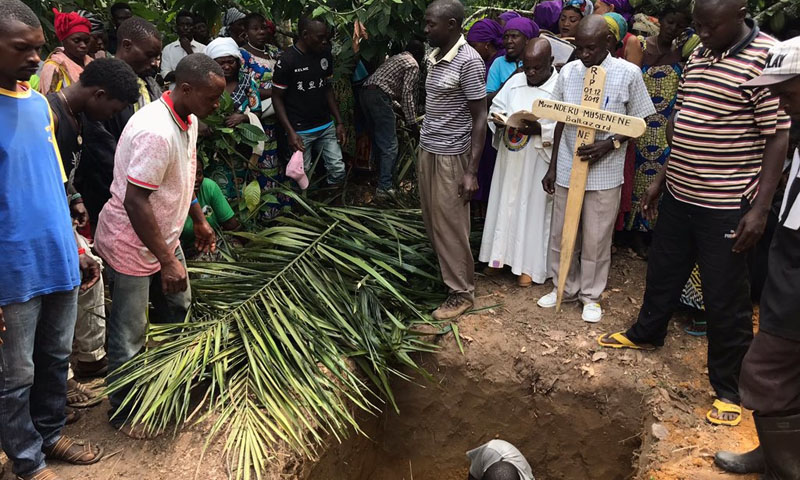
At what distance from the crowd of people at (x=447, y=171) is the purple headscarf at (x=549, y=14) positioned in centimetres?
2

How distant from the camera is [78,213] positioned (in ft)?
11.3

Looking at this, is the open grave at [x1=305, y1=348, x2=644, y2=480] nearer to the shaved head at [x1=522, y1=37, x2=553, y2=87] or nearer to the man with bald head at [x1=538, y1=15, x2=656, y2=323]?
the man with bald head at [x1=538, y1=15, x2=656, y2=323]

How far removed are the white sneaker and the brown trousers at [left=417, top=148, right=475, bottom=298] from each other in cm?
76

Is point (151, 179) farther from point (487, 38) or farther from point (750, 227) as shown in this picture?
point (487, 38)

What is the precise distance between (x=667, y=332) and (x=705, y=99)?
1592 mm

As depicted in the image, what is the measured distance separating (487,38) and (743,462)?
3415 millimetres

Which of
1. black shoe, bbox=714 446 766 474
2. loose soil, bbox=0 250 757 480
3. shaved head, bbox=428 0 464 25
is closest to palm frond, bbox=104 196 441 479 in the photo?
loose soil, bbox=0 250 757 480

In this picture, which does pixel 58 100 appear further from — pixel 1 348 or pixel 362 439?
pixel 362 439

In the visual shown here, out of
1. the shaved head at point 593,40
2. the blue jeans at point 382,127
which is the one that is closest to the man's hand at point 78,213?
the blue jeans at point 382,127

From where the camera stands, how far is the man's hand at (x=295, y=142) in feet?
16.9

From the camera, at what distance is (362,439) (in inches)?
173

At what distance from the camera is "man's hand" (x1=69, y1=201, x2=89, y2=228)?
3.45 metres

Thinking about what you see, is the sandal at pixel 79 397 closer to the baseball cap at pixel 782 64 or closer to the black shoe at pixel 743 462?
the black shoe at pixel 743 462

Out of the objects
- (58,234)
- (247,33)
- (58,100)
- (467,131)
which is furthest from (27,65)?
(247,33)
